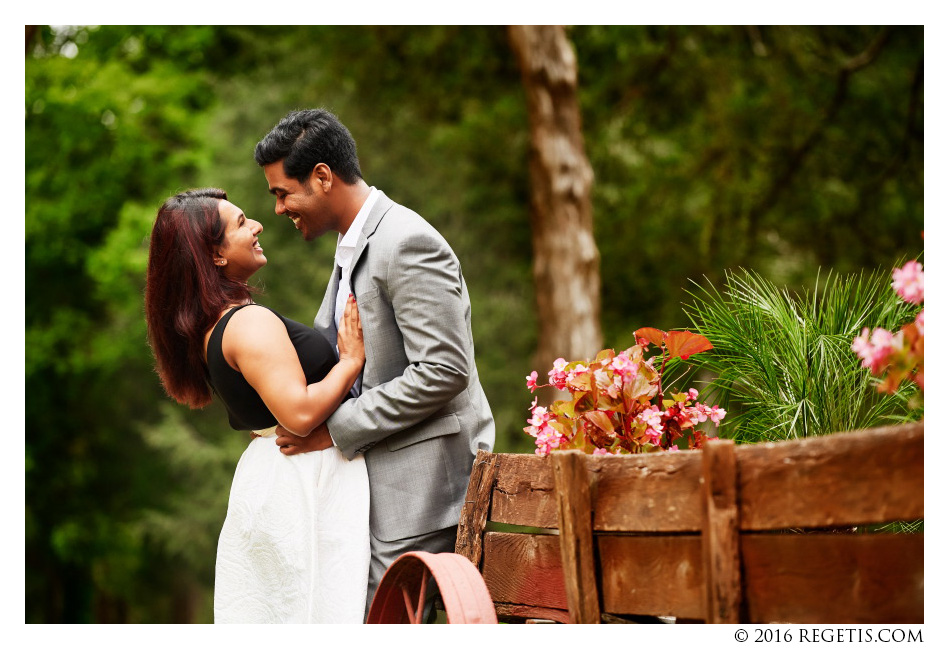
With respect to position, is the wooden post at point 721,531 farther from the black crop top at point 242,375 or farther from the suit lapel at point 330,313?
the suit lapel at point 330,313

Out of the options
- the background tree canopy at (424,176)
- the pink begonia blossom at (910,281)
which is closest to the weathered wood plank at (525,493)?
the pink begonia blossom at (910,281)

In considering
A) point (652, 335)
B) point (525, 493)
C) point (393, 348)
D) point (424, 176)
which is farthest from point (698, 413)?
point (424, 176)

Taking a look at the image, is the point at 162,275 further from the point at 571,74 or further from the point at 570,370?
the point at 571,74

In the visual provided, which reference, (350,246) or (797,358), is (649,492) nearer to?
(797,358)

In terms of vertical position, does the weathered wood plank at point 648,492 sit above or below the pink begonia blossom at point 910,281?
below

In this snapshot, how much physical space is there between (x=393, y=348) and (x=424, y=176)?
8.92 metres

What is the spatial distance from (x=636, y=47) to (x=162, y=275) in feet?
27.8

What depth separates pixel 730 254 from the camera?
9961mm

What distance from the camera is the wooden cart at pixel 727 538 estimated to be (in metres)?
1.63

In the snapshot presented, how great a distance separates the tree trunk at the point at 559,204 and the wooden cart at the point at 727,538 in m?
6.09

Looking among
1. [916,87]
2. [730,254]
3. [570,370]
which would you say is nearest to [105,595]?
[730,254]

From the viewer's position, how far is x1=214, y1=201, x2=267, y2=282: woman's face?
2.80m
